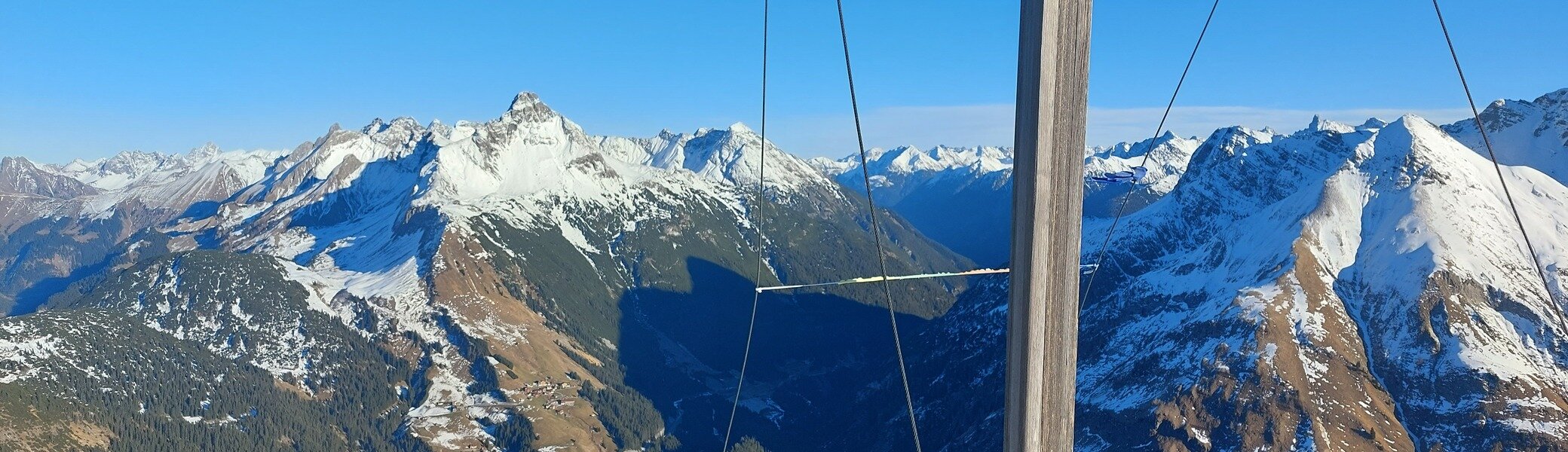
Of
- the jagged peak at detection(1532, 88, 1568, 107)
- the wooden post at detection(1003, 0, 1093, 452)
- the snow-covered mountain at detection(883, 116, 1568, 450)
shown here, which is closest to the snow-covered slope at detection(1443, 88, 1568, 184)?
the jagged peak at detection(1532, 88, 1568, 107)

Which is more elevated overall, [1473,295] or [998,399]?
[1473,295]

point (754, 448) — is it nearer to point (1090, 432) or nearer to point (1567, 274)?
point (1090, 432)

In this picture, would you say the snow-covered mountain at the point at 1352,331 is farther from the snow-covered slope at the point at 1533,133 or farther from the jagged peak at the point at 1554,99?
the jagged peak at the point at 1554,99

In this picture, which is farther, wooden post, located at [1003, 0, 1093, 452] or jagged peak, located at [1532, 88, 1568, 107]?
jagged peak, located at [1532, 88, 1568, 107]

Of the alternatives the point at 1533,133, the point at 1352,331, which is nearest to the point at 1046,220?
the point at 1352,331

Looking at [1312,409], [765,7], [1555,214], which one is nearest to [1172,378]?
[1312,409]

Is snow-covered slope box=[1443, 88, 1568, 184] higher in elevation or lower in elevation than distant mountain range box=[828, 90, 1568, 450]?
higher

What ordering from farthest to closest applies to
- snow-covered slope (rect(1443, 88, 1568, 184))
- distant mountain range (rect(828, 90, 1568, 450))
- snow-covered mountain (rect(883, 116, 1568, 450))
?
1. snow-covered slope (rect(1443, 88, 1568, 184))
2. distant mountain range (rect(828, 90, 1568, 450))
3. snow-covered mountain (rect(883, 116, 1568, 450))

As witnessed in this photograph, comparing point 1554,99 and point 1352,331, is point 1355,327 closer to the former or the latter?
point 1352,331

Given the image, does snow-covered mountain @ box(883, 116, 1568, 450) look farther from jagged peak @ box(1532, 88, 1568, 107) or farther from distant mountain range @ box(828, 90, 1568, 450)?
jagged peak @ box(1532, 88, 1568, 107)
